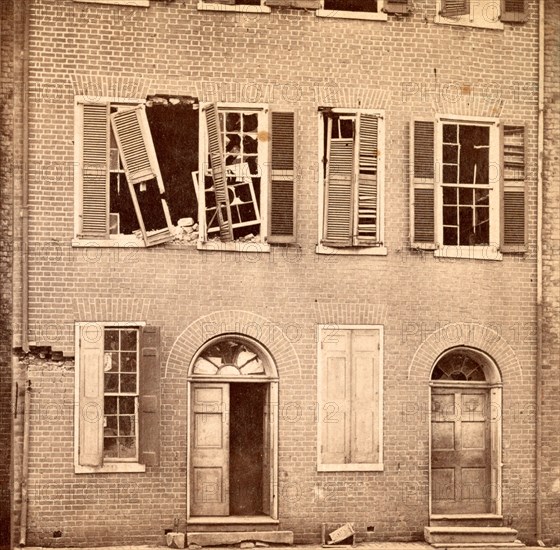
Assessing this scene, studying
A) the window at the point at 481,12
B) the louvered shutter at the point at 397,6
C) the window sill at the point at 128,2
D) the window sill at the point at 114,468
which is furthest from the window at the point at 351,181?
the window sill at the point at 114,468

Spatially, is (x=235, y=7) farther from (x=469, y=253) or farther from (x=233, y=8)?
(x=469, y=253)

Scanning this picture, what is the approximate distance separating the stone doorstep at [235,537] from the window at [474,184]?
4.51 meters

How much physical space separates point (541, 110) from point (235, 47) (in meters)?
4.52

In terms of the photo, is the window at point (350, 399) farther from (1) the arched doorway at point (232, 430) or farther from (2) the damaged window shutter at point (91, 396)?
(2) the damaged window shutter at point (91, 396)

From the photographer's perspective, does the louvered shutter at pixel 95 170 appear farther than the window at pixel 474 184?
No

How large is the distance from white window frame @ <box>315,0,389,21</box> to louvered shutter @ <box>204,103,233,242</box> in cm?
209

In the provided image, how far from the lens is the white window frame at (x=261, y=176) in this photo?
15188 mm

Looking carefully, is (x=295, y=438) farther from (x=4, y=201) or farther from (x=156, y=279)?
(x=4, y=201)

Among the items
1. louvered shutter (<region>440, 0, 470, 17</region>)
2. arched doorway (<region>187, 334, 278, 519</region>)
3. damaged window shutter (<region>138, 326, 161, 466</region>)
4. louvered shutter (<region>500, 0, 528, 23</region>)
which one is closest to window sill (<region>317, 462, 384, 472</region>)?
arched doorway (<region>187, 334, 278, 519</region>)

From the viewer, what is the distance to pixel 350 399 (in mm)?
15422

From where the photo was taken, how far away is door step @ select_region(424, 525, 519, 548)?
15297mm

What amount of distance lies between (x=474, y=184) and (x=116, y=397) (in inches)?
232

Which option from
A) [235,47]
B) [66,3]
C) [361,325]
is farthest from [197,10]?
[361,325]

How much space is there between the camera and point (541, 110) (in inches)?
632
